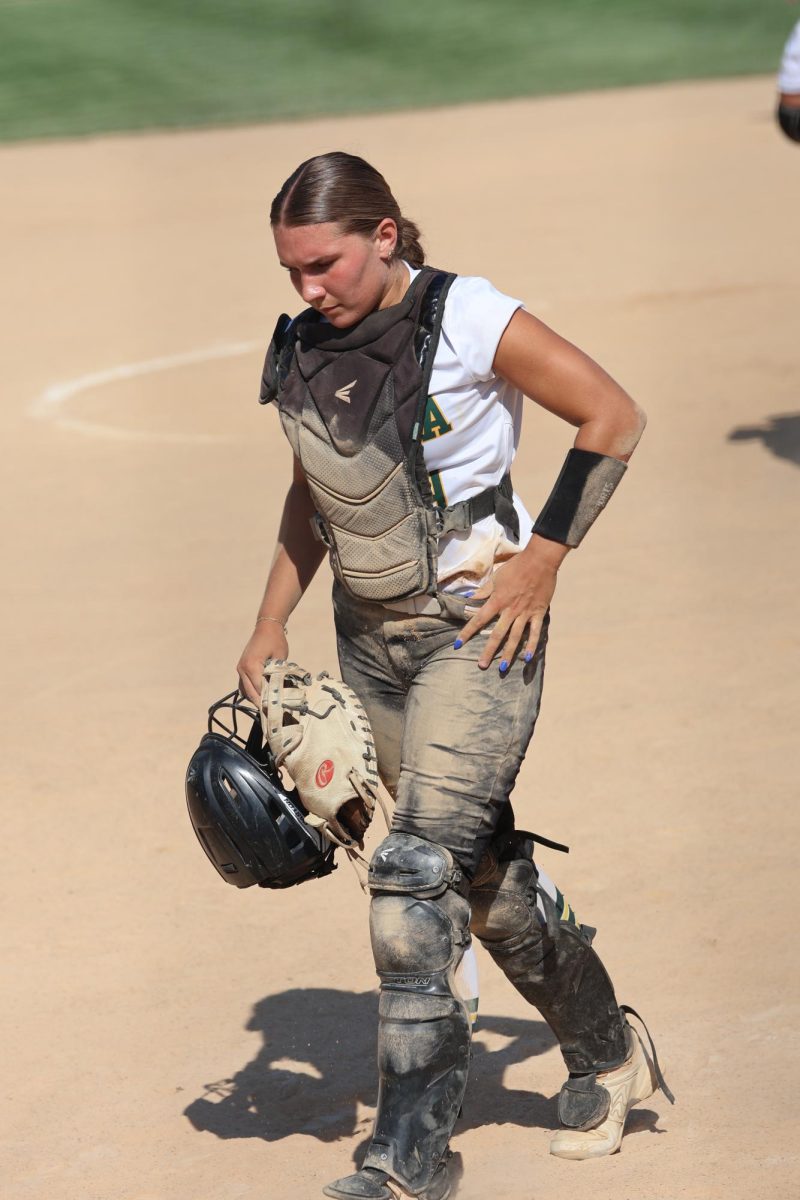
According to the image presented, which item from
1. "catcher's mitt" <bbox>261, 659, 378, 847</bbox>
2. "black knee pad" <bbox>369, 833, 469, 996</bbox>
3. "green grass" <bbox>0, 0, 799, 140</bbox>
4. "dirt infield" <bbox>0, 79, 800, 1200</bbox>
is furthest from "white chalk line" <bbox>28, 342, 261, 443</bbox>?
"green grass" <bbox>0, 0, 799, 140</bbox>

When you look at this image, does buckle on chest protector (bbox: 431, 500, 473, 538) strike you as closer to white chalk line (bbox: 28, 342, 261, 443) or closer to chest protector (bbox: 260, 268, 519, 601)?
chest protector (bbox: 260, 268, 519, 601)

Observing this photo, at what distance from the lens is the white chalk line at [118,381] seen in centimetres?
930

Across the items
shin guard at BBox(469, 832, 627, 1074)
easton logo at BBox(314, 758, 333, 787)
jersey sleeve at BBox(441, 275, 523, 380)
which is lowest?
shin guard at BBox(469, 832, 627, 1074)

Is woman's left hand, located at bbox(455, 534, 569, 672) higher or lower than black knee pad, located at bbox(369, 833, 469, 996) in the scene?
higher

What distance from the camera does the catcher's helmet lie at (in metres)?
3.31

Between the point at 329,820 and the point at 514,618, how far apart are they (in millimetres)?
546

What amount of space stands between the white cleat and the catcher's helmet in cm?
76

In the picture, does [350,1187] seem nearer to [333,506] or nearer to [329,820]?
[329,820]

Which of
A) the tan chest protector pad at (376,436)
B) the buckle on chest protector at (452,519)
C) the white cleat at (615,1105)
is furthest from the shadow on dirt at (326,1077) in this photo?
the buckle on chest protector at (452,519)

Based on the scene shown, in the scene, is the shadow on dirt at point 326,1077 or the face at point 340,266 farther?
the shadow on dirt at point 326,1077

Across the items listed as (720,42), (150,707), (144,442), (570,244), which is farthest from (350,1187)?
(720,42)

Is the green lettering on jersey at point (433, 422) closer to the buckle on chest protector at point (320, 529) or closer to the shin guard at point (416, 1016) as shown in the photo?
the buckle on chest protector at point (320, 529)

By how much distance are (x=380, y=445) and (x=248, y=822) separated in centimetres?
76

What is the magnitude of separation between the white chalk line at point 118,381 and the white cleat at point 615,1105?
19.8ft
